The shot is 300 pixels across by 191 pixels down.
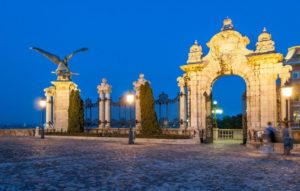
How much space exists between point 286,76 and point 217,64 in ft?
15.8

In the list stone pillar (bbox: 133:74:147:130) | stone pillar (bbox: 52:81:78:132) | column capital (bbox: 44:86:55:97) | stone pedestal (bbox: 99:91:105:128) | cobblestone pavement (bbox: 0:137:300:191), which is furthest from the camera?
column capital (bbox: 44:86:55:97)

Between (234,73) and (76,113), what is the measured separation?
49.1 ft

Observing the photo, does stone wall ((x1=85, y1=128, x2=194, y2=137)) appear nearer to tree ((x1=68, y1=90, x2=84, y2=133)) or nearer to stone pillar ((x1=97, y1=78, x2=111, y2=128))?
stone pillar ((x1=97, y1=78, x2=111, y2=128))

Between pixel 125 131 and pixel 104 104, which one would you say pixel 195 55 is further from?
pixel 104 104

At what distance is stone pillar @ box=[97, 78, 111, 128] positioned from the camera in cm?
3300

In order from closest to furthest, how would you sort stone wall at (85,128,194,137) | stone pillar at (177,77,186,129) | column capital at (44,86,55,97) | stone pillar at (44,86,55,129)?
stone wall at (85,128,194,137)
stone pillar at (177,77,186,129)
column capital at (44,86,55,97)
stone pillar at (44,86,55,129)

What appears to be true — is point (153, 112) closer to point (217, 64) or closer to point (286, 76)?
point (217, 64)

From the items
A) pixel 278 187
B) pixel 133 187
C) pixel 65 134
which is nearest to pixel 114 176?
pixel 133 187

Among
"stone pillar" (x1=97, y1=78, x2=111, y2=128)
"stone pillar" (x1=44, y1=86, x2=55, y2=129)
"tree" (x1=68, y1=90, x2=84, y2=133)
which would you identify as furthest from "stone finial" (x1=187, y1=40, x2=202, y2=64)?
"stone pillar" (x1=44, y1=86, x2=55, y2=129)

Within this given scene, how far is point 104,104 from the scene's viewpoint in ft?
110

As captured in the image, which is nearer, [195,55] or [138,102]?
[195,55]

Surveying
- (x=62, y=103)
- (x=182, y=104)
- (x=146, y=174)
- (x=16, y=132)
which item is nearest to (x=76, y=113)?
(x=62, y=103)

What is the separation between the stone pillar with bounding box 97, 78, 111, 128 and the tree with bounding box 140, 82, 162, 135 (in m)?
6.19

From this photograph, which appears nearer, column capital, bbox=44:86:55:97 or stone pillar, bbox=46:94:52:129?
column capital, bbox=44:86:55:97
